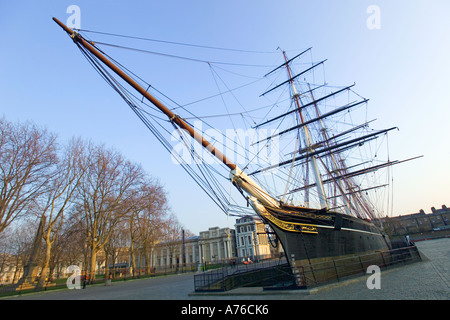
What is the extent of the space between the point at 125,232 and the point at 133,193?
29.3 feet

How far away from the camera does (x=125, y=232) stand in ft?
111

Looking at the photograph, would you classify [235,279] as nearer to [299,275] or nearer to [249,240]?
[299,275]

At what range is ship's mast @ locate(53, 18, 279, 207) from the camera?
830cm

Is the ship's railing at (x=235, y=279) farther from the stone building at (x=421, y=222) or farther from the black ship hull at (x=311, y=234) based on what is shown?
the stone building at (x=421, y=222)

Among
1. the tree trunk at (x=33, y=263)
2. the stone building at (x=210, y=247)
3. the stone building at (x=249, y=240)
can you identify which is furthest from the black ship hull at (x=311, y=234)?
the stone building at (x=210, y=247)

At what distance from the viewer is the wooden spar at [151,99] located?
26.9 ft

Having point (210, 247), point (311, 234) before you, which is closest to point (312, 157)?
point (311, 234)

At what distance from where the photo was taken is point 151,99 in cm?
924

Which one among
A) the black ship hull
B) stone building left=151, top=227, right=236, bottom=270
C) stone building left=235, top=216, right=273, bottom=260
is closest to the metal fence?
the black ship hull

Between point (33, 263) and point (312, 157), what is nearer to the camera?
point (312, 157)

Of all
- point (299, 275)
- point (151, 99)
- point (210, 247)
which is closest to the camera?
point (151, 99)

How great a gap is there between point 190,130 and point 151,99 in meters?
1.90
